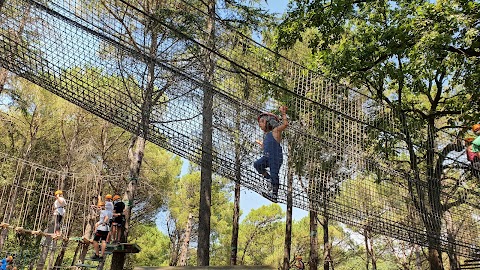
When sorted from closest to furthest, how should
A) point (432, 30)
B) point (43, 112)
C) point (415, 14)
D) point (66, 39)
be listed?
point (66, 39) < point (432, 30) < point (415, 14) < point (43, 112)

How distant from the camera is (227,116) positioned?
438 centimetres

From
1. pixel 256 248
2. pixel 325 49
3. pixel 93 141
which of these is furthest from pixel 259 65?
pixel 256 248

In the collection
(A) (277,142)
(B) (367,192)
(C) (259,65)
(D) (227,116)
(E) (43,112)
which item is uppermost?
(E) (43,112)

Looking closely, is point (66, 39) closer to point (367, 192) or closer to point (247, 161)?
point (247, 161)

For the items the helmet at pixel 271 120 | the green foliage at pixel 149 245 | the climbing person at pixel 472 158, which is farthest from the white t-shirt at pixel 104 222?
the green foliage at pixel 149 245

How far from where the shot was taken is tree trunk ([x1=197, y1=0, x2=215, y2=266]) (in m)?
4.08

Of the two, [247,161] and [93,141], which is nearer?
[247,161]

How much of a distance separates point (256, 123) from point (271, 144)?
276mm

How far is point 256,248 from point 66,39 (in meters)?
18.1

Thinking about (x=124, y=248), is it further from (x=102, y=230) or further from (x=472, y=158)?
(x=472, y=158)

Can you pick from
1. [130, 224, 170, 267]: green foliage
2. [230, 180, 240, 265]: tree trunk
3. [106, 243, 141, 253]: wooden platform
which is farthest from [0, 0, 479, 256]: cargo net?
[130, 224, 170, 267]: green foliage

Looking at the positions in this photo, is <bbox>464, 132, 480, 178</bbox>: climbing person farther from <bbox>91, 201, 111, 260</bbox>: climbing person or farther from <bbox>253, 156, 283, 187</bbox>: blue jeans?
<bbox>91, 201, 111, 260</bbox>: climbing person

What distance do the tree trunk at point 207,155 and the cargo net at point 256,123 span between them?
0.03 metres

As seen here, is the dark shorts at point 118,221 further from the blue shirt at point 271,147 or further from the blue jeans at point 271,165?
the blue shirt at point 271,147
